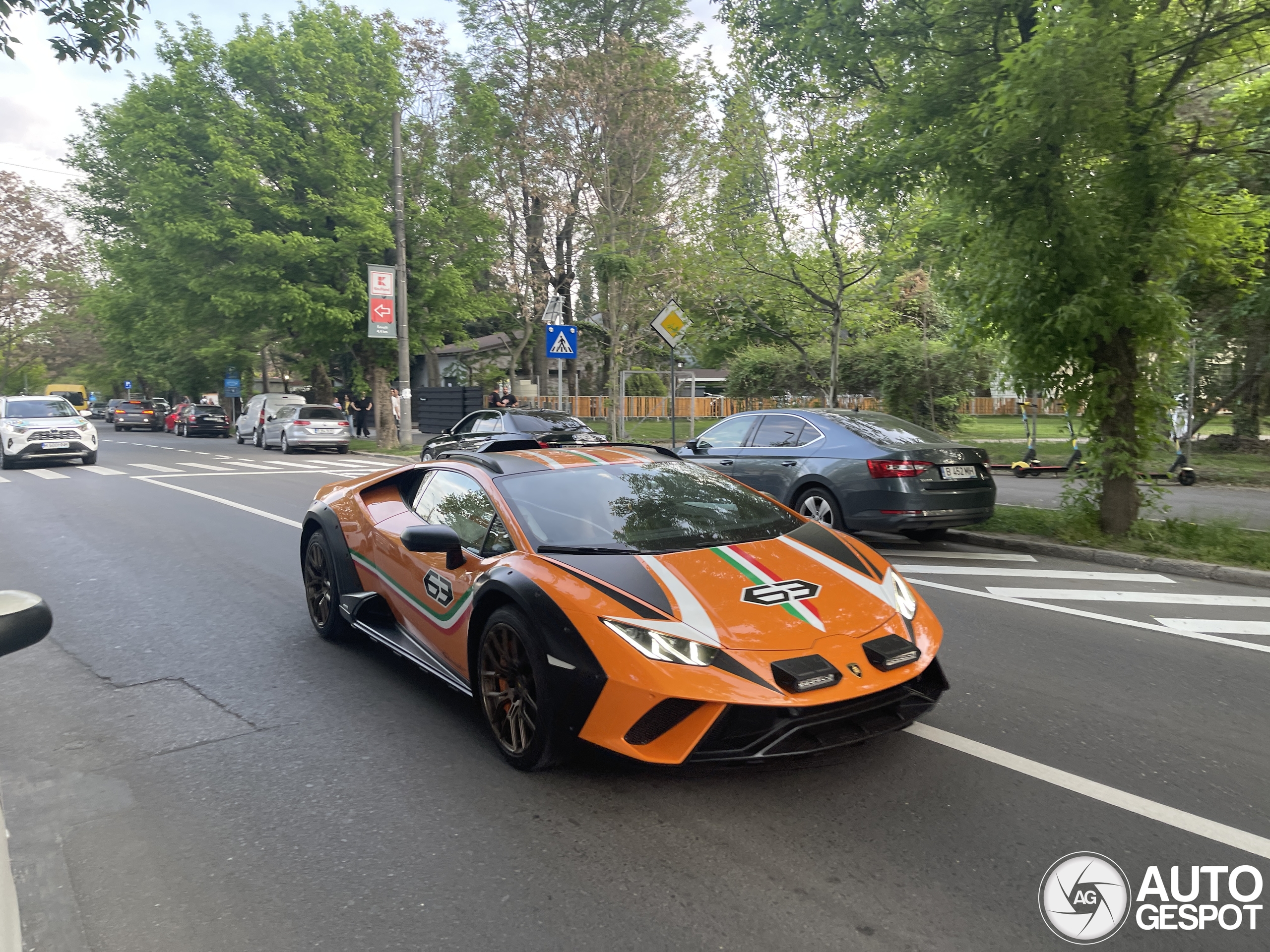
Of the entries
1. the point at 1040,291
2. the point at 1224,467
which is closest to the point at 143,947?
the point at 1040,291

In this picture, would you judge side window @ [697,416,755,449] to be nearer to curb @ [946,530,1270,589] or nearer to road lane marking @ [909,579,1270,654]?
curb @ [946,530,1270,589]

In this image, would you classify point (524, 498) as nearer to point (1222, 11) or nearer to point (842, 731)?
point (842, 731)

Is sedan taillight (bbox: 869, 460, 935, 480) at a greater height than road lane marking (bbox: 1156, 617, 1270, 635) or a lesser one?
greater

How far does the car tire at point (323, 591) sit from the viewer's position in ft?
19.3

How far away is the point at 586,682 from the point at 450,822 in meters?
0.74

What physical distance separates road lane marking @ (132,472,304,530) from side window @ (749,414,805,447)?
4.97 m

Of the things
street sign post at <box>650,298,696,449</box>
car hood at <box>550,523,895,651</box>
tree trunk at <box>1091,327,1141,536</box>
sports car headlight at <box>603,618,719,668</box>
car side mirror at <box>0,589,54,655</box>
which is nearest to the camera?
car side mirror at <box>0,589,54,655</box>

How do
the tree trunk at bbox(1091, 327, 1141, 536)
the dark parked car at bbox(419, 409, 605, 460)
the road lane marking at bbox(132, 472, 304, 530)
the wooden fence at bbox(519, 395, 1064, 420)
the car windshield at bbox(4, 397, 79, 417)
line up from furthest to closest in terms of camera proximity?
1. the wooden fence at bbox(519, 395, 1064, 420)
2. the car windshield at bbox(4, 397, 79, 417)
3. the dark parked car at bbox(419, 409, 605, 460)
4. the road lane marking at bbox(132, 472, 304, 530)
5. the tree trunk at bbox(1091, 327, 1141, 536)

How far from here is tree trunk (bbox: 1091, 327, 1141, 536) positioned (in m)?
9.03

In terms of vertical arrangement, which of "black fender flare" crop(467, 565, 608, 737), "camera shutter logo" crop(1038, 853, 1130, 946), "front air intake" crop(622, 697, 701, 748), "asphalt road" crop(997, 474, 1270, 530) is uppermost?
"black fender flare" crop(467, 565, 608, 737)

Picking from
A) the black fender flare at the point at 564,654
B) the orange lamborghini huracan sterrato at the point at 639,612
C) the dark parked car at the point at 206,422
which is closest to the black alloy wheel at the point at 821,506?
the orange lamborghini huracan sterrato at the point at 639,612

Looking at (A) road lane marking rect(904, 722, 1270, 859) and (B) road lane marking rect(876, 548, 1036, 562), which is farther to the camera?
(B) road lane marking rect(876, 548, 1036, 562)

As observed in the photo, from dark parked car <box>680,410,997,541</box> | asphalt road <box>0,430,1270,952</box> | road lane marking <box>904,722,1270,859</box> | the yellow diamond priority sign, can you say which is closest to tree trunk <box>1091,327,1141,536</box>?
dark parked car <box>680,410,997,541</box>

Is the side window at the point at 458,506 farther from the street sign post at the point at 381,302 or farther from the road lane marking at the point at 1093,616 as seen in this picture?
the street sign post at the point at 381,302
